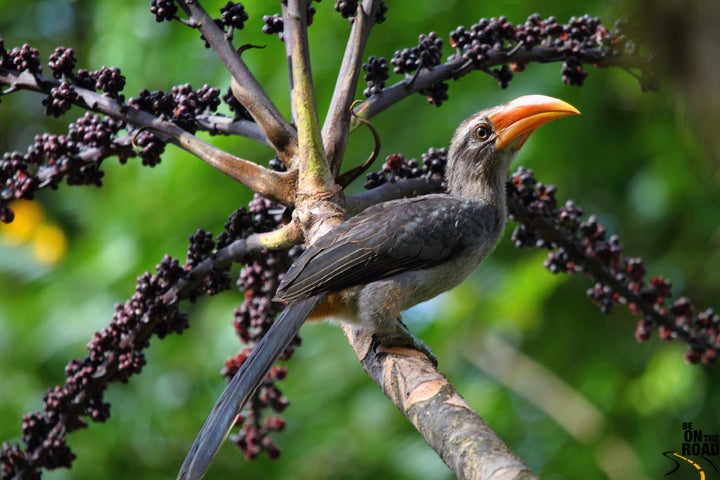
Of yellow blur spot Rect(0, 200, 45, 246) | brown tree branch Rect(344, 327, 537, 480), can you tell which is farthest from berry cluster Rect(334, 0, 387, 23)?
yellow blur spot Rect(0, 200, 45, 246)

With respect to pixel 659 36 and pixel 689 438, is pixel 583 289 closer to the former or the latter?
pixel 689 438

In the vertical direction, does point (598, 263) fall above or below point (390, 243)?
below

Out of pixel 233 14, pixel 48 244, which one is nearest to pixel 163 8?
pixel 233 14

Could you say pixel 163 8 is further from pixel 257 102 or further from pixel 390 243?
pixel 390 243

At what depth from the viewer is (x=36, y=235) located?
23.3 feet

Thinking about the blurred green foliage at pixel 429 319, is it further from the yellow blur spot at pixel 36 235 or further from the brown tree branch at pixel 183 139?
the brown tree branch at pixel 183 139

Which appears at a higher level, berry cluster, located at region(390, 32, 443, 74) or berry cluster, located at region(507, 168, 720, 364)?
berry cluster, located at region(390, 32, 443, 74)

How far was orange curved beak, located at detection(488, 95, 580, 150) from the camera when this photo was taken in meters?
3.60

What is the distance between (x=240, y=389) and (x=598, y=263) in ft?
4.59

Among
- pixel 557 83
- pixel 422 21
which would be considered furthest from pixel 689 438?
pixel 422 21

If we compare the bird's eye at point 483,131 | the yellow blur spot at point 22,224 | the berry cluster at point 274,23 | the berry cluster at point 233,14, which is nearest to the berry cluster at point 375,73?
the berry cluster at point 274,23

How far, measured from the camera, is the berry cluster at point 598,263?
321cm

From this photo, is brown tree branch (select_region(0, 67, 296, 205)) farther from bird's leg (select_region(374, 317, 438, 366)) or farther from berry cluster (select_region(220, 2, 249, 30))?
bird's leg (select_region(374, 317, 438, 366))

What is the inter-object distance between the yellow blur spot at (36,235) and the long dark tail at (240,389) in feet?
14.0
